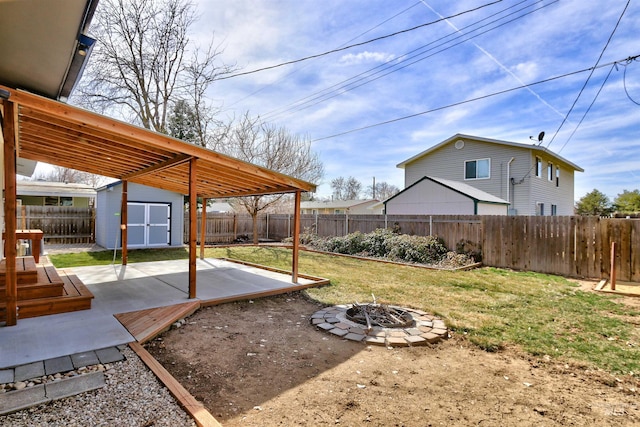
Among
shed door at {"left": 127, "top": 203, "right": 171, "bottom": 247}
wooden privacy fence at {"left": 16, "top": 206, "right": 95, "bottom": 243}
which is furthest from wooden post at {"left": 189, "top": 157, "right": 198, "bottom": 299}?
wooden privacy fence at {"left": 16, "top": 206, "right": 95, "bottom": 243}

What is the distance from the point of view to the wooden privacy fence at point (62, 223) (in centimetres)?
1388

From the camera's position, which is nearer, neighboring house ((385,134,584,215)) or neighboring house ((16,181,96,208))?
neighboring house ((385,134,584,215))

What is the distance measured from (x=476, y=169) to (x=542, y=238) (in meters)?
8.64

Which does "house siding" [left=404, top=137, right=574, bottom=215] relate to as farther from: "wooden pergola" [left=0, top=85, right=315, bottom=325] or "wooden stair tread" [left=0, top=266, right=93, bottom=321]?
"wooden stair tread" [left=0, top=266, right=93, bottom=321]

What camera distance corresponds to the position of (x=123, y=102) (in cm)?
1486

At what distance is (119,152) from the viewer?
18.0ft

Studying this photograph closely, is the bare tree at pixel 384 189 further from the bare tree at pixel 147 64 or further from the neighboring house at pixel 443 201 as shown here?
the bare tree at pixel 147 64

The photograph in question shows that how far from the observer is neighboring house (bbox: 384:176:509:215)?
39.7 ft

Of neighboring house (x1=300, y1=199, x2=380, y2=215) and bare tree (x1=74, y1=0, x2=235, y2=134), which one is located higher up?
bare tree (x1=74, y1=0, x2=235, y2=134)

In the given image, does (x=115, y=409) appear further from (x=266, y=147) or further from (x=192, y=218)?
(x=266, y=147)

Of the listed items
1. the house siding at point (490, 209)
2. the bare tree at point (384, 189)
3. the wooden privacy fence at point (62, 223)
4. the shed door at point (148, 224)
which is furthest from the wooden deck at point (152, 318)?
the bare tree at point (384, 189)

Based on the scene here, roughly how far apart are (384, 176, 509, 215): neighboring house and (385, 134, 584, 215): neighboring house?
43 mm

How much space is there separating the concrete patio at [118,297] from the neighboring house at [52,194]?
11.8m

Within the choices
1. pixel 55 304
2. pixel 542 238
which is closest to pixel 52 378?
pixel 55 304
